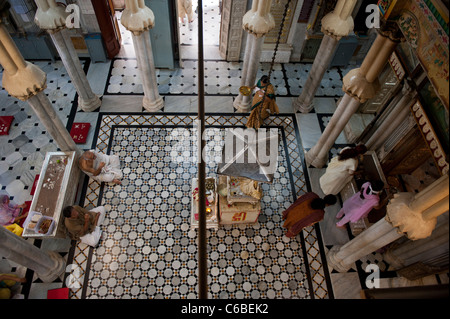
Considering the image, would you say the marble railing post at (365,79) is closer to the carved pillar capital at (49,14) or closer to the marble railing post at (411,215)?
the marble railing post at (411,215)

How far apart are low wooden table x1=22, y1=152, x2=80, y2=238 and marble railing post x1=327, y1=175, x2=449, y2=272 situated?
4.83 metres

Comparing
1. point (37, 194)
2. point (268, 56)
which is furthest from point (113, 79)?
point (268, 56)

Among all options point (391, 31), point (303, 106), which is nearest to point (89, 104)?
point (303, 106)

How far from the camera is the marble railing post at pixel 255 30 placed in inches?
221

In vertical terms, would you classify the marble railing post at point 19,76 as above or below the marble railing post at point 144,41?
below

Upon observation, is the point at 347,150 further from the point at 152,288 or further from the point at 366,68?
the point at 152,288

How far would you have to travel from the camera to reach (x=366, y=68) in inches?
183

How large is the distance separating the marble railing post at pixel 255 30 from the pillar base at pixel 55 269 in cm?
486

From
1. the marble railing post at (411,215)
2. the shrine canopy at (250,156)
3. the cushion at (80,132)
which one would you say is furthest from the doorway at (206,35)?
the marble railing post at (411,215)

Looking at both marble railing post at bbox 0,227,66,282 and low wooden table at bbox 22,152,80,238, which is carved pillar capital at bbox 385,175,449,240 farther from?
low wooden table at bbox 22,152,80,238

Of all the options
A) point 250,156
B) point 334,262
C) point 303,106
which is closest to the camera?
point 250,156

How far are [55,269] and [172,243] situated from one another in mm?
1893

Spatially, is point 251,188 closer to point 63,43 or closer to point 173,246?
point 173,246

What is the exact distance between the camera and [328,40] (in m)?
5.95
